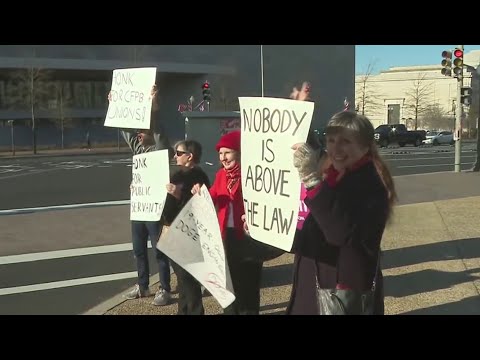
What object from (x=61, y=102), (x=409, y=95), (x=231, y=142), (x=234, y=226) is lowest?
(x=234, y=226)

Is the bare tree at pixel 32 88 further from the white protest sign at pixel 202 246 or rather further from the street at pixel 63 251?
the white protest sign at pixel 202 246

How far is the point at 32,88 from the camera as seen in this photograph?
43.3 meters

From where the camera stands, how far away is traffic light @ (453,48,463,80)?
17438 mm

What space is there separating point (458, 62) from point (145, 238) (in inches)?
603

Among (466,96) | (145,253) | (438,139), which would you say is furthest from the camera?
(438,139)

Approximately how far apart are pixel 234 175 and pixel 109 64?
46.8 metres

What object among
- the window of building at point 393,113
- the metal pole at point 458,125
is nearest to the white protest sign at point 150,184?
the metal pole at point 458,125

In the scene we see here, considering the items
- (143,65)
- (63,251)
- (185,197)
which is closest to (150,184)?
(185,197)

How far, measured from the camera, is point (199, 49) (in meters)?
51.8

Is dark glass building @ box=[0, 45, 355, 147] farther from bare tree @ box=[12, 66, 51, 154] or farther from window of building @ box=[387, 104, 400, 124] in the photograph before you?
window of building @ box=[387, 104, 400, 124]

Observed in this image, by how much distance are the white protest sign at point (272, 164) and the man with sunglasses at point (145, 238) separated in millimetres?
1775

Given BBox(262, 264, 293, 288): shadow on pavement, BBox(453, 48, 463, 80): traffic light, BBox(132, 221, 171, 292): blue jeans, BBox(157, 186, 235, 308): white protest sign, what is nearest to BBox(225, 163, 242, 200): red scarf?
BBox(157, 186, 235, 308): white protest sign

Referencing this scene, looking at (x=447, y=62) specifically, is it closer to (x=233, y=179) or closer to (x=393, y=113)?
(x=233, y=179)
